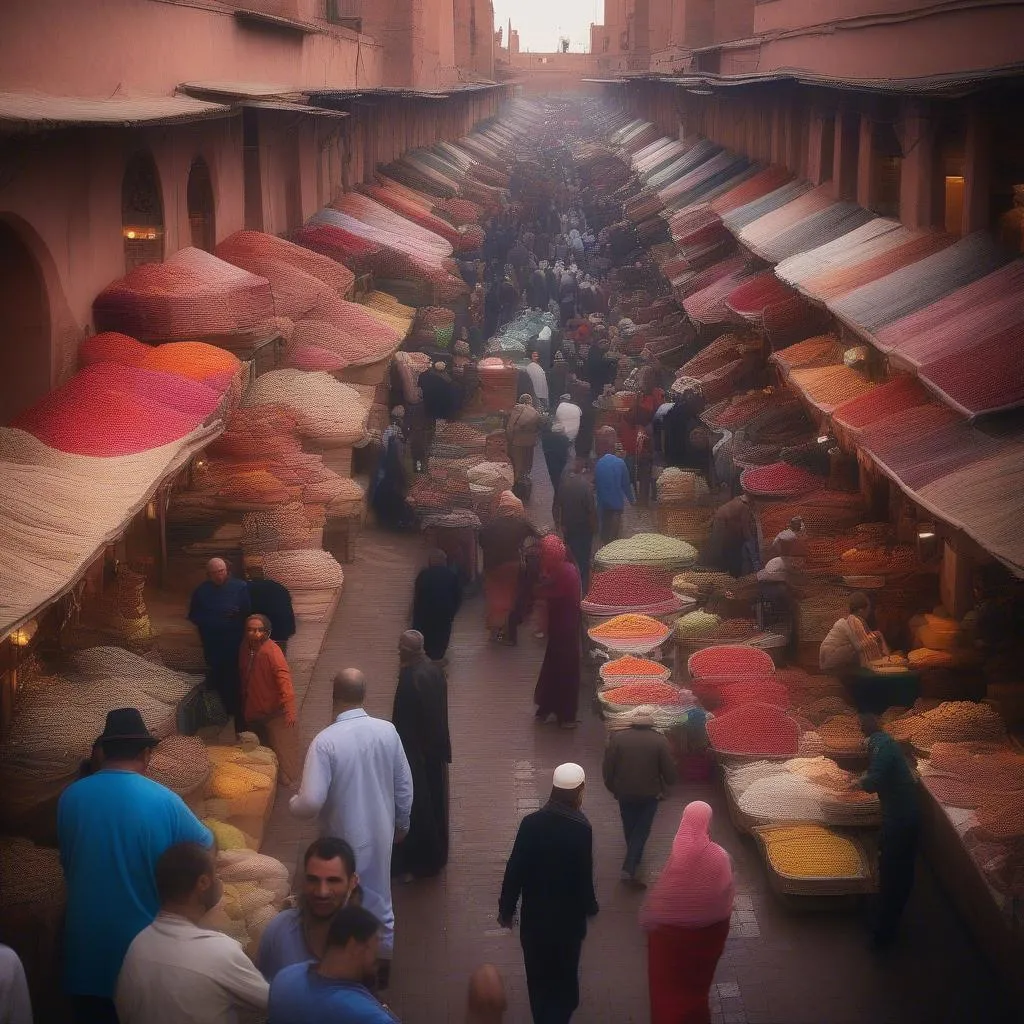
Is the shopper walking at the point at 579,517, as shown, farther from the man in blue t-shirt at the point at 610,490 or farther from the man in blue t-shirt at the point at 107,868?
the man in blue t-shirt at the point at 107,868

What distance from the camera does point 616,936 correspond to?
841cm

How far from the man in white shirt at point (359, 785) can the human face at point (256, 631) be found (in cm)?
242

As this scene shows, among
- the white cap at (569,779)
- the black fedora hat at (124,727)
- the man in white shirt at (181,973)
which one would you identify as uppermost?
the black fedora hat at (124,727)

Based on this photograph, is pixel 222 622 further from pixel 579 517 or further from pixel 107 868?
pixel 107 868

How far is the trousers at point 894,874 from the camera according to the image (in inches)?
322

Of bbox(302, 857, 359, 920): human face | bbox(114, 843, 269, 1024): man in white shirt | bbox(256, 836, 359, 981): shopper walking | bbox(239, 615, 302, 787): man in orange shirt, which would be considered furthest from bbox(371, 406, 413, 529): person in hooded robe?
bbox(114, 843, 269, 1024): man in white shirt

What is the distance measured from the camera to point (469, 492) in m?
15.7

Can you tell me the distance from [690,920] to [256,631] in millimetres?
3713

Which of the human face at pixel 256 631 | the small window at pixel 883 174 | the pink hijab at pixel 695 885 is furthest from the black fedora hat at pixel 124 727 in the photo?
the small window at pixel 883 174

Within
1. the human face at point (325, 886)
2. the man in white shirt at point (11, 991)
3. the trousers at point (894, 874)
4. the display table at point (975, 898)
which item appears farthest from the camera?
the trousers at point (894, 874)

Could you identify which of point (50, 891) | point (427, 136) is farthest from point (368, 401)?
point (427, 136)

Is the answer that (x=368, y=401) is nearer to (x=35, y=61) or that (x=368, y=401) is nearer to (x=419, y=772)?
(x=35, y=61)

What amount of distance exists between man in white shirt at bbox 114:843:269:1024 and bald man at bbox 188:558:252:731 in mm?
5396

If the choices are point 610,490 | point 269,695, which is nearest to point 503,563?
point 610,490
